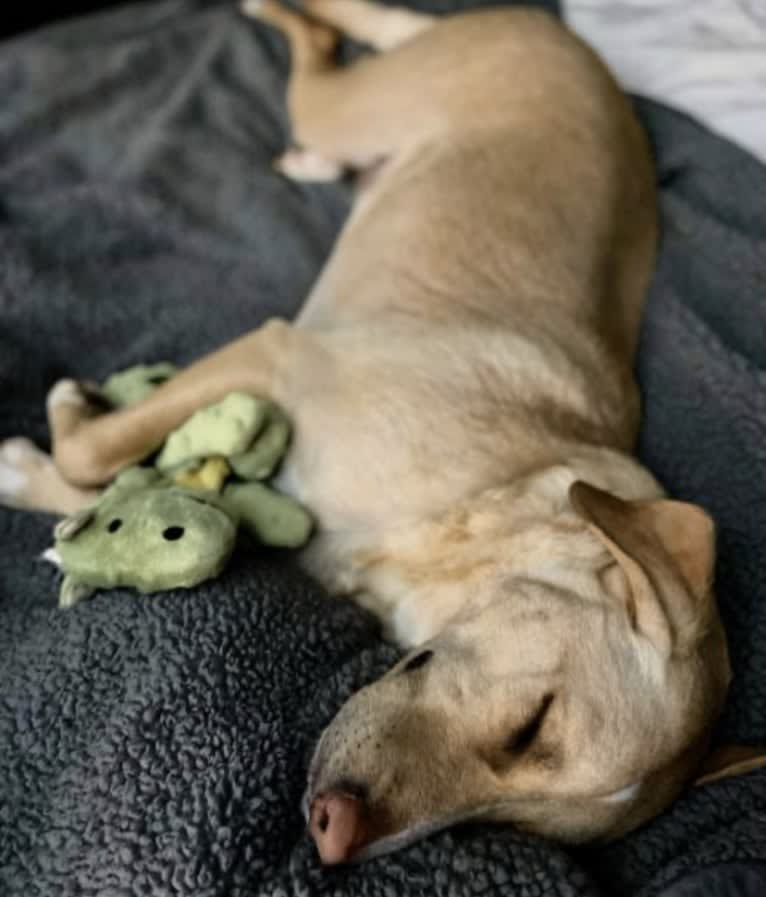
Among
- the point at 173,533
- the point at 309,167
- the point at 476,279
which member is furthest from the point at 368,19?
the point at 173,533

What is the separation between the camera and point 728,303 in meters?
2.14

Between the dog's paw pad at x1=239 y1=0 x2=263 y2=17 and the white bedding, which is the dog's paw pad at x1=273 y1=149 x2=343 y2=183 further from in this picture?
the white bedding

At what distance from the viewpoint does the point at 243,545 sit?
1712 millimetres

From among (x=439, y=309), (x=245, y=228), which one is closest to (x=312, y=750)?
(x=439, y=309)

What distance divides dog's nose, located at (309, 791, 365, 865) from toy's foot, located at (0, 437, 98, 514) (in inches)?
30.5

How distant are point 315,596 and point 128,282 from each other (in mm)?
973

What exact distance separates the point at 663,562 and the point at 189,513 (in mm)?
583

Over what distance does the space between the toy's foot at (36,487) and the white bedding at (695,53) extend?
142 cm

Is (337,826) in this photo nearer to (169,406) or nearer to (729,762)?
(729,762)

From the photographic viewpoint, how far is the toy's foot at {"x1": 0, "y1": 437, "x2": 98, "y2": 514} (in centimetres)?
190

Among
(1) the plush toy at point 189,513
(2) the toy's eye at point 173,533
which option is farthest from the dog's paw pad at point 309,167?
(2) the toy's eye at point 173,533

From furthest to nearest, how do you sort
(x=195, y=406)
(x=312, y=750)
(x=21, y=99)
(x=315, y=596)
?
(x=21, y=99)
(x=195, y=406)
(x=315, y=596)
(x=312, y=750)

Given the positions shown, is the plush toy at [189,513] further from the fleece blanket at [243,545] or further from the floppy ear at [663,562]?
the floppy ear at [663,562]

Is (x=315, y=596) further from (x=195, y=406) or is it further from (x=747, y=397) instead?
(x=747, y=397)
